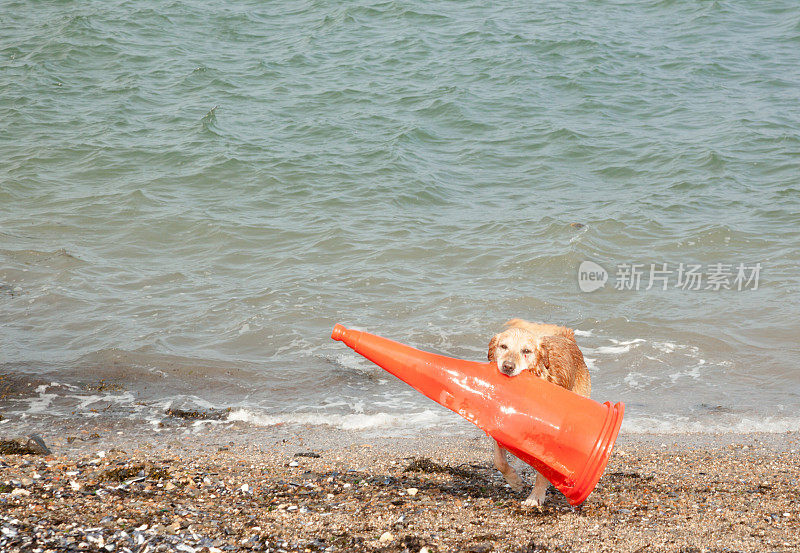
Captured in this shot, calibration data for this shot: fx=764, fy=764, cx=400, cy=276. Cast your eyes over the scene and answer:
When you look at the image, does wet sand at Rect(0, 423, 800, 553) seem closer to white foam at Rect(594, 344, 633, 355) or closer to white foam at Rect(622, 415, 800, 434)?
white foam at Rect(622, 415, 800, 434)

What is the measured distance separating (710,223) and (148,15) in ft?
53.1

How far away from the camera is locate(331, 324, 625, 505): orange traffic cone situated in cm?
414

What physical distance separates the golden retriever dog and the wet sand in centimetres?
15

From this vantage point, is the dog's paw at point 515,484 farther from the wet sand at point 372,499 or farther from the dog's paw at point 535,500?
the dog's paw at point 535,500

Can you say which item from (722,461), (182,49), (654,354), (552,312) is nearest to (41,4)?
(182,49)

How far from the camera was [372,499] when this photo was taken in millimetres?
4582

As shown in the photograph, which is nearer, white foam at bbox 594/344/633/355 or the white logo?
white foam at bbox 594/344/633/355

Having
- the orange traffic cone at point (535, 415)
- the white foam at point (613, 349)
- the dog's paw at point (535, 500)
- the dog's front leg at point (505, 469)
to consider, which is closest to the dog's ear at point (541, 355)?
the orange traffic cone at point (535, 415)

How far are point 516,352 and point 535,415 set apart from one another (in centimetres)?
38

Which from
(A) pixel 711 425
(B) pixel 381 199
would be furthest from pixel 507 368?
(B) pixel 381 199

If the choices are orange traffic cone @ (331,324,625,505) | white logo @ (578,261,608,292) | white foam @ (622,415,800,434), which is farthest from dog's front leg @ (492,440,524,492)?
white logo @ (578,261,608,292)

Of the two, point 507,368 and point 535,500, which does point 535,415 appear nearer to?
point 507,368

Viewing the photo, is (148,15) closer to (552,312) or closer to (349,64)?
(349,64)

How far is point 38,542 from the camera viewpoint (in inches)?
143
